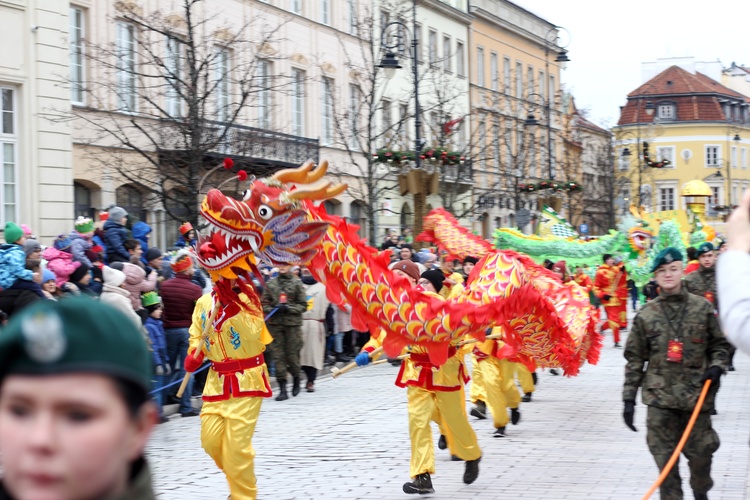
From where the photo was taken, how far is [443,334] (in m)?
7.95

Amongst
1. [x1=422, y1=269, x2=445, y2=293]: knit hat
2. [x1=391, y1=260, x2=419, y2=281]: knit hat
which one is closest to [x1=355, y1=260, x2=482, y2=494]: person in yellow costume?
[x1=391, y1=260, x2=419, y2=281]: knit hat

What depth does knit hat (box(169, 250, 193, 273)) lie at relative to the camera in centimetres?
1304

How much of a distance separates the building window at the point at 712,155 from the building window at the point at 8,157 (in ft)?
223

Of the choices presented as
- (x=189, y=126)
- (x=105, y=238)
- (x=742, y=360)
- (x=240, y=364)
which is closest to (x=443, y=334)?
(x=240, y=364)

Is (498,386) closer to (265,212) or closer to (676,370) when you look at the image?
(676,370)

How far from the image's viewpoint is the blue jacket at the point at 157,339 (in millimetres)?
12531

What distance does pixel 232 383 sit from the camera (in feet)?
25.9

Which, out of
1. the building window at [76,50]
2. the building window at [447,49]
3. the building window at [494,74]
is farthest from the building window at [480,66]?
the building window at [76,50]

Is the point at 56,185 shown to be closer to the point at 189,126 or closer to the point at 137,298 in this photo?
the point at 189,126

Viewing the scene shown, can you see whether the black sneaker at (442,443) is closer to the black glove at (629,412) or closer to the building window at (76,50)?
the black glove at (629,412)

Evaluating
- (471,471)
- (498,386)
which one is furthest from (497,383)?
(471,471)

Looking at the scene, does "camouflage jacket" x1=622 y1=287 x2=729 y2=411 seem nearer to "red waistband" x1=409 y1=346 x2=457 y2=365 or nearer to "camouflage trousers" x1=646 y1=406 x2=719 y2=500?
"camouflage trousers" x1=646 y1=406 x2=719 y2=500

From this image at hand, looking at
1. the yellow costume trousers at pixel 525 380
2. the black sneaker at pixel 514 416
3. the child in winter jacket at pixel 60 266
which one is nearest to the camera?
the child in winter jacket at pixel 60 266

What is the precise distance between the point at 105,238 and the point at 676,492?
9.10 m
